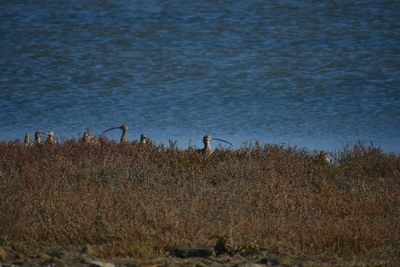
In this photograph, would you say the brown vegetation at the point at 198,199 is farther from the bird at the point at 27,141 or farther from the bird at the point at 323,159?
the bird at the point at 27,141

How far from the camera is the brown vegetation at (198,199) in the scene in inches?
412

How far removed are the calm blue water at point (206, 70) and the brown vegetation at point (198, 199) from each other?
19.4 ft

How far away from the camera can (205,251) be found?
10.0m

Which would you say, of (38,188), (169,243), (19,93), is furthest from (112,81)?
(169,243)

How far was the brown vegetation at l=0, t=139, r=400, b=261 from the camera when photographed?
34.3ft

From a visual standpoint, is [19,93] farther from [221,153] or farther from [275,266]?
[275,266]

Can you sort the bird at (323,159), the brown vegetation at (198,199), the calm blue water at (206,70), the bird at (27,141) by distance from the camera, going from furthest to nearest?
1. the calm blue water at (206,70)
2. the bird at (27,141)
3. the bird at (323,159)
4. the brown vegetation at (198,199)

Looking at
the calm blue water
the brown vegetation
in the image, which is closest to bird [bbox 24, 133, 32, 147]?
the brown vegetation

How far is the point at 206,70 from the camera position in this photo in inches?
1300

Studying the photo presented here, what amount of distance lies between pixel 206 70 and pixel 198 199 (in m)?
21.1

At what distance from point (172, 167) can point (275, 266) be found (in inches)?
218

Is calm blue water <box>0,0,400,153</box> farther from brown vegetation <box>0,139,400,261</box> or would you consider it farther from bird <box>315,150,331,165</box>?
brown vegetation <box>0,139,400,261</box>

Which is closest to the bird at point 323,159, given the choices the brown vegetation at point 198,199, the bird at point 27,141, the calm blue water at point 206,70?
the brown vegetation at point 198,199

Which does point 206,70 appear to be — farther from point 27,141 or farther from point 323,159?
point 323,159
